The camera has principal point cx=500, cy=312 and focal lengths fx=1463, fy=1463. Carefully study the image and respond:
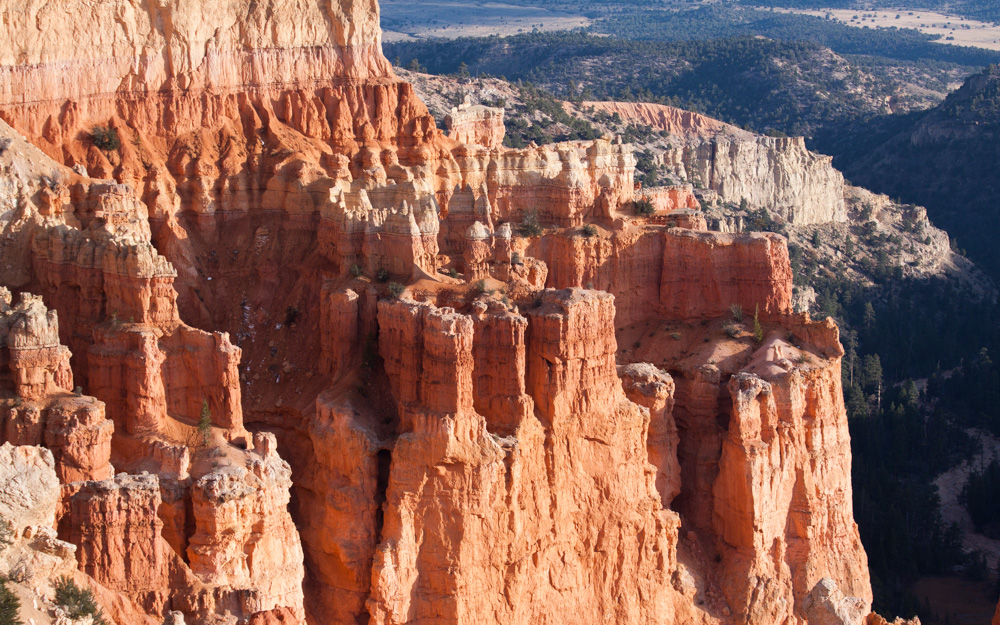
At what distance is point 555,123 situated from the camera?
13000cm

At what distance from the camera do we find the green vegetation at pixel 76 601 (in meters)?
31.4

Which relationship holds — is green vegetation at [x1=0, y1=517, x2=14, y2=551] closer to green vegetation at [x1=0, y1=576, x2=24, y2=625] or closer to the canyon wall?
green vegetation at [x1=0, y1=576, x2=24, y2=625]

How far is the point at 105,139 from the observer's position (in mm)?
53688

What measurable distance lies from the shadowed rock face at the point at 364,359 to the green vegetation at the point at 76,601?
227 centimetres

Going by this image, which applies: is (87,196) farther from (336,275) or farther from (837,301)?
(837,301)

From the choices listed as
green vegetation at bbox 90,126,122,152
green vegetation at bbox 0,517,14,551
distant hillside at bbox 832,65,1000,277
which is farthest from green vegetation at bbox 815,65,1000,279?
green vegetation at bbox 0,517,14,551

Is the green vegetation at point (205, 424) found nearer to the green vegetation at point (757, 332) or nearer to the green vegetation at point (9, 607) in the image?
the green vegetation at point (9, 607)

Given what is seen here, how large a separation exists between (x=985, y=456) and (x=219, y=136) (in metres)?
56.7

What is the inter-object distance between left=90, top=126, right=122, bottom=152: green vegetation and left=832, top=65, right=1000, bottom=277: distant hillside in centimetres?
10353

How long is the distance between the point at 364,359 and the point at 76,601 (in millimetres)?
19285

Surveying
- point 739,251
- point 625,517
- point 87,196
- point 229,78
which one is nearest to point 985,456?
point 739,251

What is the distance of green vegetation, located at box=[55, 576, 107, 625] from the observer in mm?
31375

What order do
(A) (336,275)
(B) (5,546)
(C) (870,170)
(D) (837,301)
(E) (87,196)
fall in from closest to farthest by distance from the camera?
1. (B) (5,546)
2. (E) (87,196)
3. (A) (336,275)
4. (D) (837,301)
5. (C) (870,170)

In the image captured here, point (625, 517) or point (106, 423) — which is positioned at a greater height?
point (106, 423)
